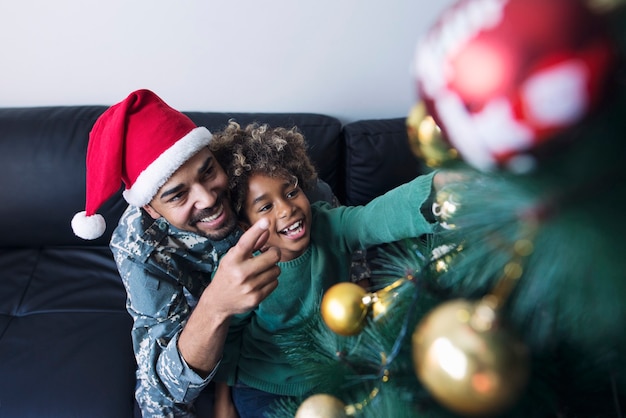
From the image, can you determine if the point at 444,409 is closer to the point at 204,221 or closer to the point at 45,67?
the point at 204,221

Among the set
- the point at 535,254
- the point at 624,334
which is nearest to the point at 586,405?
the point at 624,334

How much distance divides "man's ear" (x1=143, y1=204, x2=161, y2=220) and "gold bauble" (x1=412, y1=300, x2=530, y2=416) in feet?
2.65

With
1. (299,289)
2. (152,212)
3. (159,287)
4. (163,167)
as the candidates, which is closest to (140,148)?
(163,167)

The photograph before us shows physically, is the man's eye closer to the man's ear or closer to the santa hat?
the santa hat

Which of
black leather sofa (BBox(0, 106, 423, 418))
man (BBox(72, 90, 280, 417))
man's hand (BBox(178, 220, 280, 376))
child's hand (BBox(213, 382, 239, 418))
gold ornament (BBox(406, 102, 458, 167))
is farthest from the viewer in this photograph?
black leather sofa (BBox(0, 106, 423, 418))

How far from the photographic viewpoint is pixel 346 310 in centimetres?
41

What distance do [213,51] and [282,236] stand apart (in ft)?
3.10

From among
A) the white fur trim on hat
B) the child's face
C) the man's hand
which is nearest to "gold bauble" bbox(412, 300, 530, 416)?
the man's hand

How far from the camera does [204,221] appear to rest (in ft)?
2.88

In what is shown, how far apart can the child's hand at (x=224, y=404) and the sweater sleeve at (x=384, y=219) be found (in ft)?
1.44

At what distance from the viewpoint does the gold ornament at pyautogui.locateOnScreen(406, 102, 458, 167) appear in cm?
34

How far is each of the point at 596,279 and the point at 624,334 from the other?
3.7 inches

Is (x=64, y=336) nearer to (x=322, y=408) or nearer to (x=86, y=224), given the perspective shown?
(x=86, y=224)

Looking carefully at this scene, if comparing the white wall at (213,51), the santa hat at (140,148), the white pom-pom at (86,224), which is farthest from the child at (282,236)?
the white wall at (213,51)
